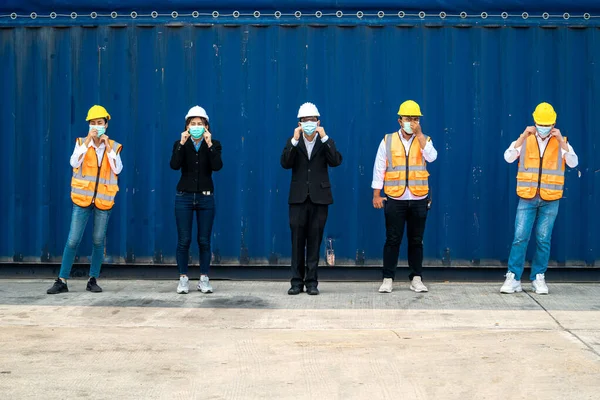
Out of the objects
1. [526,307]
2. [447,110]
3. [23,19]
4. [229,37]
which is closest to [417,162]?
[447,110]

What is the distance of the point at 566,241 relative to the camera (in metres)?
11.3

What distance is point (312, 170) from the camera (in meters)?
10.6

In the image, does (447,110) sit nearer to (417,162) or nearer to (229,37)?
(417,162)

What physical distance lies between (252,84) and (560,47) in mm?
3390

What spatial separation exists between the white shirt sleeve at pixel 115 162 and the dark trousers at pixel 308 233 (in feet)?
5.95

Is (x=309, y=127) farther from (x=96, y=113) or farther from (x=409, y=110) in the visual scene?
(x=96, y=113)

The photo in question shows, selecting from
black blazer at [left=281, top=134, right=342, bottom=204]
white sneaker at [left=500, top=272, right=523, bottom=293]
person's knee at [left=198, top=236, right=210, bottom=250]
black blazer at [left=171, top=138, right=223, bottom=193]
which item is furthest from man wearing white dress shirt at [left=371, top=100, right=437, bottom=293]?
person's knee at [left=198, top=236, right=210, bottom=250]

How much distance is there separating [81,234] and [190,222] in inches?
44.8

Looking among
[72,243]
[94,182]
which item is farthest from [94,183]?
[72,243]

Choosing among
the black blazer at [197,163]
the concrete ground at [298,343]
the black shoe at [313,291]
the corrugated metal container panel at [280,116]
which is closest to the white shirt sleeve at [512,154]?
the corrugated metal container panel at [280,116]

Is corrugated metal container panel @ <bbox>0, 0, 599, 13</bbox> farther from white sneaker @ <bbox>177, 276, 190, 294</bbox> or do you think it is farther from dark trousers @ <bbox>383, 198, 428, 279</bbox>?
white sneaker @ <bbox>177, 276, 190, 294</bbox>

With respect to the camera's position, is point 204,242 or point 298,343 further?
point 204,242

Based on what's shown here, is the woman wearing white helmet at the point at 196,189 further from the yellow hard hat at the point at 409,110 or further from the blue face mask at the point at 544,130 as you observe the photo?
the blue face mask at the point at 544,130

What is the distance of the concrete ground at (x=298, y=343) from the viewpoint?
22.9 feet
